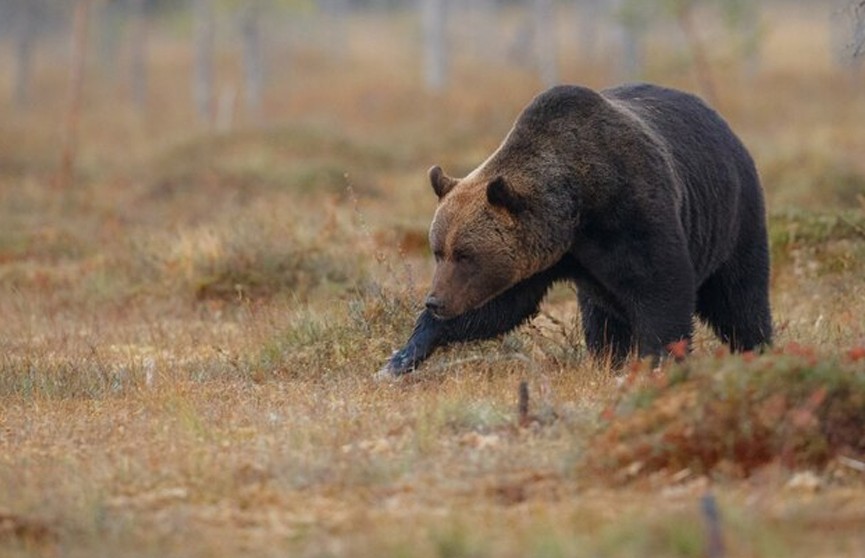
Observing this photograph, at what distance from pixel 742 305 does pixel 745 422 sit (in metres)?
3.34

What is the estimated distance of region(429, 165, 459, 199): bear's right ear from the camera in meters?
8.80

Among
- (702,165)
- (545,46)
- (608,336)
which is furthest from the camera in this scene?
(545,46)

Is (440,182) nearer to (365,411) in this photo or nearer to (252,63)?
(365,411)

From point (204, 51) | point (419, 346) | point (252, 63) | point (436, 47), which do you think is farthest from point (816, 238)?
point (436, 47)

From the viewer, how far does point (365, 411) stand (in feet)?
27.0

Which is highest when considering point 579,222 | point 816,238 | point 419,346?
point 579,222

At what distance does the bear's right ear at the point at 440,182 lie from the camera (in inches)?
347

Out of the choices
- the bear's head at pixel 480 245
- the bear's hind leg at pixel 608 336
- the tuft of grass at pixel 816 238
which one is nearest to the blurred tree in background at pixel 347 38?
the tuft of grass at pixel 816 238

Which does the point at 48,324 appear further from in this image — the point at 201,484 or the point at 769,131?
the point at 769,131

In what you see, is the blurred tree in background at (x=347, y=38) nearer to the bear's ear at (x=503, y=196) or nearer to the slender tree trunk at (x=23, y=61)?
the slender tree trunk at (x=23, y=61)

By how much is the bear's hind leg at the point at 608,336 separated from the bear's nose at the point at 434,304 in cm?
144

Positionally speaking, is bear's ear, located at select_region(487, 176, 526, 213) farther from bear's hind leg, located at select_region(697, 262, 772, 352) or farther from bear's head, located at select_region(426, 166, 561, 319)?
bear's hind leg, located at select_region(697, 262, 772, 352)

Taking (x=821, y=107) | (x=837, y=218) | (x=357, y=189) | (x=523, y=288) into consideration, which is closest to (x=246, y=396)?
(x=523, y=288)

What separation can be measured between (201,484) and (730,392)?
246 cm
